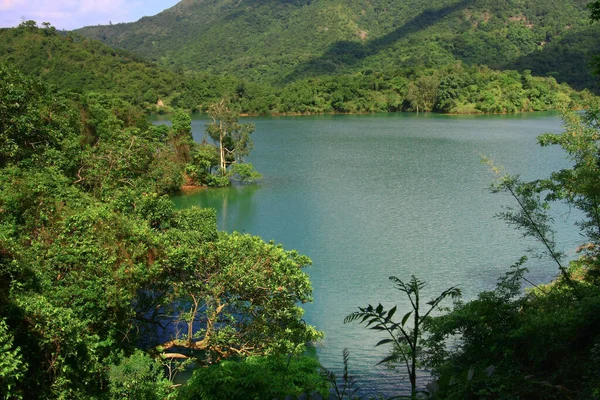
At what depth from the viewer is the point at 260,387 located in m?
6.30

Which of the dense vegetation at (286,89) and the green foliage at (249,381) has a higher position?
the dense vegetation at (286,89)

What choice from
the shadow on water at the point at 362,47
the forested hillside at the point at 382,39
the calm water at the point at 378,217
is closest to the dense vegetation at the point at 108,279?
the calm water at the point at 378,217

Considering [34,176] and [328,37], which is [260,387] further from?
[328,37]

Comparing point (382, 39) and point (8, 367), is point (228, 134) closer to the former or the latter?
point (8, 367)

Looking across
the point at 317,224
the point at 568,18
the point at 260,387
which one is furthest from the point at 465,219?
the point at 568,18

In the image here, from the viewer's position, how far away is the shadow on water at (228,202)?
18586 mm

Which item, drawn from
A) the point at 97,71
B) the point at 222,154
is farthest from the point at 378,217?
the point at 97,71

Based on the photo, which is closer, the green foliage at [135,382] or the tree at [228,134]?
the green foliage at [135,382]

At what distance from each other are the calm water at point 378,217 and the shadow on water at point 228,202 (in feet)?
0.16

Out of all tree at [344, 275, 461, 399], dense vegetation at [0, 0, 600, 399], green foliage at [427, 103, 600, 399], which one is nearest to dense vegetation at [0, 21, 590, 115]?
→ dense vegetation at [0, 0, 600, 399]

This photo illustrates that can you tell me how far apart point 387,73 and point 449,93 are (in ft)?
45.4

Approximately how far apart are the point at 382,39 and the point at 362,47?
302 inches

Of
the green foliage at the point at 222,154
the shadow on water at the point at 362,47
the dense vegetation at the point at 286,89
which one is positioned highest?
the shadow on water at the point at 362,47

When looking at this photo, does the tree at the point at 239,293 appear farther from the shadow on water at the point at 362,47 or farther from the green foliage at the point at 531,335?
the shadow on water at the point at 362,47
